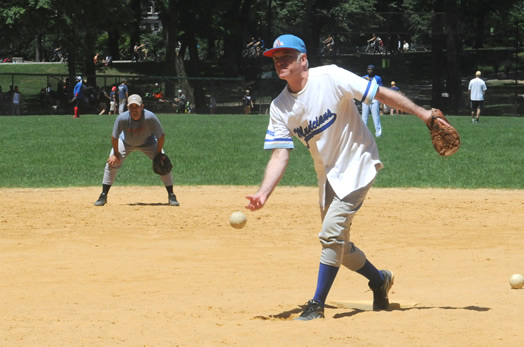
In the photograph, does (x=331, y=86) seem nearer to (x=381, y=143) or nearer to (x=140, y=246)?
(x=140, y=246)

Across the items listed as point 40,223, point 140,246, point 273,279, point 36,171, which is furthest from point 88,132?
point 273,279

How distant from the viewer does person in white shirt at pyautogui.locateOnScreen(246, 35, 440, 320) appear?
613 cm

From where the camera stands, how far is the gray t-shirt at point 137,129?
43.2 ft

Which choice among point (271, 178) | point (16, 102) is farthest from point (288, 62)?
point (16, 102)

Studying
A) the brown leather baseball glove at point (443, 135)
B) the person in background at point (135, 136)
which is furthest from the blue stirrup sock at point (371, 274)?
the person in background at point (135, 136)

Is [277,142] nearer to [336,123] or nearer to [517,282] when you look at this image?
[336,123]

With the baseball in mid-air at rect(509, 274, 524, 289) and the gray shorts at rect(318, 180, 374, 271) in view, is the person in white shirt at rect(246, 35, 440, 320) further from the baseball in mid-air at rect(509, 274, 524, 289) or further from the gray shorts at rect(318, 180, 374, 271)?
the baseball in mid-air at rect(509, 274, 524, 289)

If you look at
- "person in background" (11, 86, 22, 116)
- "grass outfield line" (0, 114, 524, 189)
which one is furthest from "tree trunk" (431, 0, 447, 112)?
"person in background" (11, 86, 22, 116)

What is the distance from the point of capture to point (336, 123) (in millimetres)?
6191

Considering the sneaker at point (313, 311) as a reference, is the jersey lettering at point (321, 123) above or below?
above

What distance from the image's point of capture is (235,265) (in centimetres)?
888

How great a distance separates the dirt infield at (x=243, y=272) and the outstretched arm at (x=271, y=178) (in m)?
0.89

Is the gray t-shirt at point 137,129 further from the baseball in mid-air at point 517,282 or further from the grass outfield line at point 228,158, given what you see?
the baseball in mid-air at point 517,282

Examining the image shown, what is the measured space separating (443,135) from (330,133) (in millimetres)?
825
